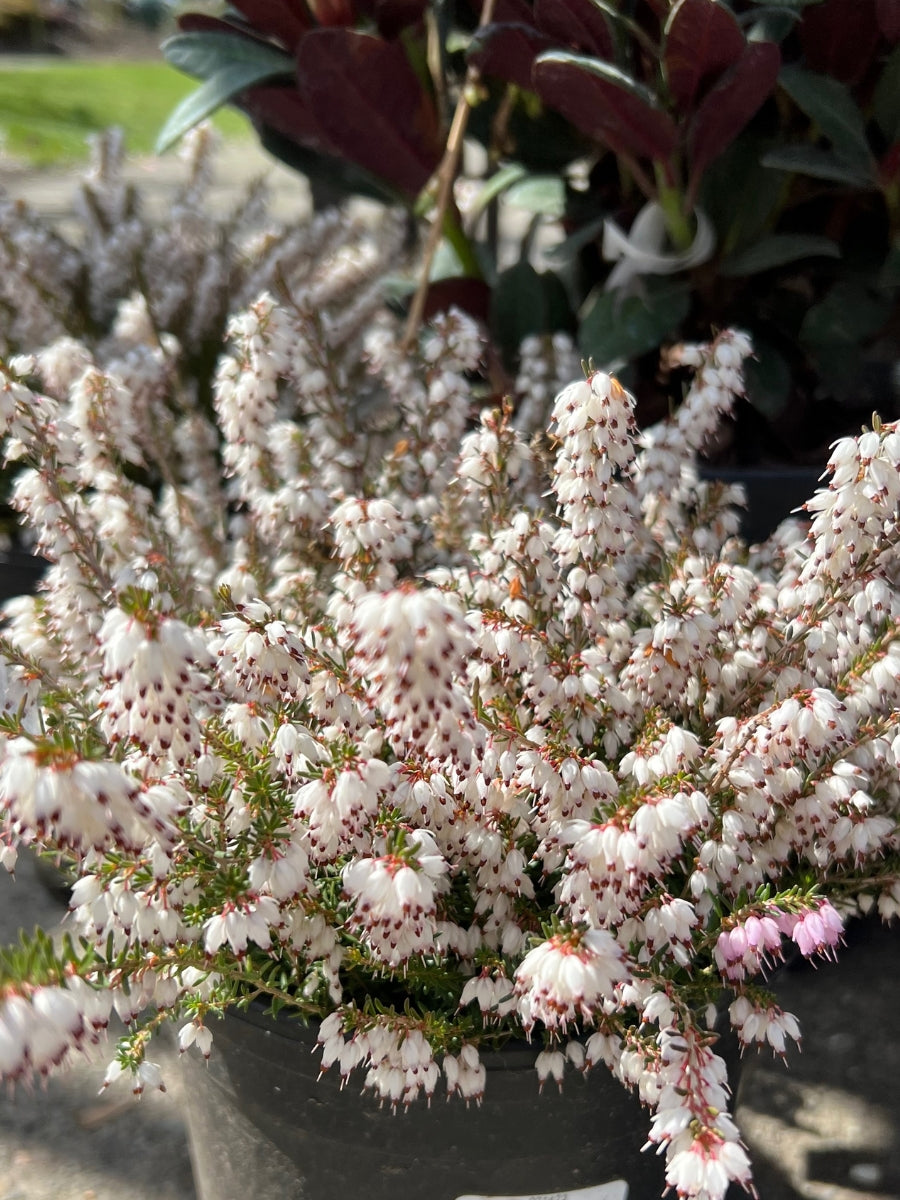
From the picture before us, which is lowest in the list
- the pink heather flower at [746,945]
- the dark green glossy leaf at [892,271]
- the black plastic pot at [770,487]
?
→ the pink heather flower at [746,945]

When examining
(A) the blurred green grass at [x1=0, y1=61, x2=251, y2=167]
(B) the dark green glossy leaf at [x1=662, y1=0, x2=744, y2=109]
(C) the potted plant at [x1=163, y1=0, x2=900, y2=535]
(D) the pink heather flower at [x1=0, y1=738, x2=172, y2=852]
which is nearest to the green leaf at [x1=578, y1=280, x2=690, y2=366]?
(C) the potted plant at [x1=163, y1=0, x2=900, y2=535]

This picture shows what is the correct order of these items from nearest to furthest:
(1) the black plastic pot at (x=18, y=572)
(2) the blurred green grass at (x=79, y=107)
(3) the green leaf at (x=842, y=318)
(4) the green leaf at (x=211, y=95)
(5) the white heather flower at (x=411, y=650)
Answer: (5) the white heather flower at (x=411, y=650) → (4) the green leaf at (x=211, y=95) → (3) the green leaf at (x=842, y=318) → (1) the black plastic pot at (x=18, y=572) → (2) the blurred green grass at (x=79, y=107)

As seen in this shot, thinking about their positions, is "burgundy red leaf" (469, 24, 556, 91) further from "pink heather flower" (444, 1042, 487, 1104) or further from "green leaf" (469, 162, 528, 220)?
"pink heather flower" (444, 1042, 487, 1104)

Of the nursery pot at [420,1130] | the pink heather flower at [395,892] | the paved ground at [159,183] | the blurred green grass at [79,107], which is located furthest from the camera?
the blurred green grass at [79,107]

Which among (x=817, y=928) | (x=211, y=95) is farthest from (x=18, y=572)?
(x=817, y=928)

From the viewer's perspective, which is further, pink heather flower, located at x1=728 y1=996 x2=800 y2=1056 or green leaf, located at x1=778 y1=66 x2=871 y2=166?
green leaf, located at x1=778 y1=66 x2=871 y2=166

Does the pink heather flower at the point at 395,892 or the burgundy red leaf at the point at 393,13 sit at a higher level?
the burgundy red leaf at the point at 393,13

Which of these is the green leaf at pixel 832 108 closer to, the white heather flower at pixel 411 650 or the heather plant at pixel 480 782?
the heather plant at pixel 480 782

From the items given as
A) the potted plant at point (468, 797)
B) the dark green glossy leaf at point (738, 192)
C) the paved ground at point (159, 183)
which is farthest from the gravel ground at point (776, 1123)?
the paved ground at point (159, 183)
